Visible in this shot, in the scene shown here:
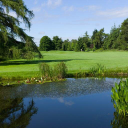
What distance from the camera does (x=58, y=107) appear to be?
736 centimetres

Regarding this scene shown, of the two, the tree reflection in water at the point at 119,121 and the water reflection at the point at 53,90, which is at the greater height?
the water reflection at the point at 53,90

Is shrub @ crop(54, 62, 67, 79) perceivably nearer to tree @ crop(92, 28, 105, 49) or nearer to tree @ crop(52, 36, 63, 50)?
tree @ crop(52, 36, 63, 50)

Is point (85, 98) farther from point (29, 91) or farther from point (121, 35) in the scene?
point (121, 35)

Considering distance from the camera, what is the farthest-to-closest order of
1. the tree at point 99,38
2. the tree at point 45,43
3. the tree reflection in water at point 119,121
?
the tree at point 99,38 → the tree at point 45,43 → the tree reflection in water at point 119,121

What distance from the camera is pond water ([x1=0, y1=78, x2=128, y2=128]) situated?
19.4 ft

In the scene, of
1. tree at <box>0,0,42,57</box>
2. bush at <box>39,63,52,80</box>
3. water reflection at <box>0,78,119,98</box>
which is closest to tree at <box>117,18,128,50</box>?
tree at <box>0,0,42,57</box>

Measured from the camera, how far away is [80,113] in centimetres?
671

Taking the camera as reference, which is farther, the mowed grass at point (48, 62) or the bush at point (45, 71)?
the mowed grass at point (48, 62)

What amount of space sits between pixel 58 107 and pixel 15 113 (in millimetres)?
1654

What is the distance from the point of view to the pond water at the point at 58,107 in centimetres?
590

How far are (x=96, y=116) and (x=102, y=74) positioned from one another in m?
8.82

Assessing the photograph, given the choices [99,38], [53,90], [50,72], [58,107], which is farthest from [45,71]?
[99,38]

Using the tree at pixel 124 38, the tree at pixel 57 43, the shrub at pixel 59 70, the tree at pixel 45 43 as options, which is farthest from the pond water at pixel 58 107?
the tree at pixel 57 43

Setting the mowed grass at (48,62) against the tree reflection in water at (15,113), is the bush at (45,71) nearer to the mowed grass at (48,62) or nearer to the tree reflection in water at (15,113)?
the mowed grass at (48,62)
